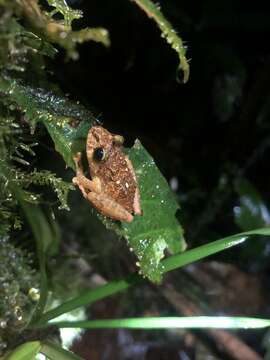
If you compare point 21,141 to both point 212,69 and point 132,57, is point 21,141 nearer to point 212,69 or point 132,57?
point 132,57

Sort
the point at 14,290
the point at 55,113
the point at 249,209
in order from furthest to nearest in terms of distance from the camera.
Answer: the point at 249,209, the point at 14,290, the point at 55,113

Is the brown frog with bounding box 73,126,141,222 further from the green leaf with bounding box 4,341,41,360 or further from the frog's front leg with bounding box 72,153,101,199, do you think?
the green leaf with bounding box 4,341,41,360

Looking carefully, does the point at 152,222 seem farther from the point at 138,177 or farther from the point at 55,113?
the point at 55,113

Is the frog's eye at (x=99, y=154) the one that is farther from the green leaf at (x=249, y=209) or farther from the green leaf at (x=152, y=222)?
the green leaf at (x=249, y=209)

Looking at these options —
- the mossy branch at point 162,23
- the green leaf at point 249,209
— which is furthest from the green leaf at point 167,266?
the green leaf at point 249,209

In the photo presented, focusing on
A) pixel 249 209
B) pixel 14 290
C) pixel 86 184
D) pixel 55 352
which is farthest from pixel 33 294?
pixel 249 209

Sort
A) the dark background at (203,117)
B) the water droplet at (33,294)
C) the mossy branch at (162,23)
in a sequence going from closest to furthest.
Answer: the mossy branch at (162,23), the water droplet at (33,294), the dark background at (203,117)

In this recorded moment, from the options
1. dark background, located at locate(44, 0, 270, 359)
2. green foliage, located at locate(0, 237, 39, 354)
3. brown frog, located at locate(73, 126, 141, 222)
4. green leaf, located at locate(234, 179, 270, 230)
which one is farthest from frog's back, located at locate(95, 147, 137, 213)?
green leaf, located at locate(234, 179, 270, 230)
